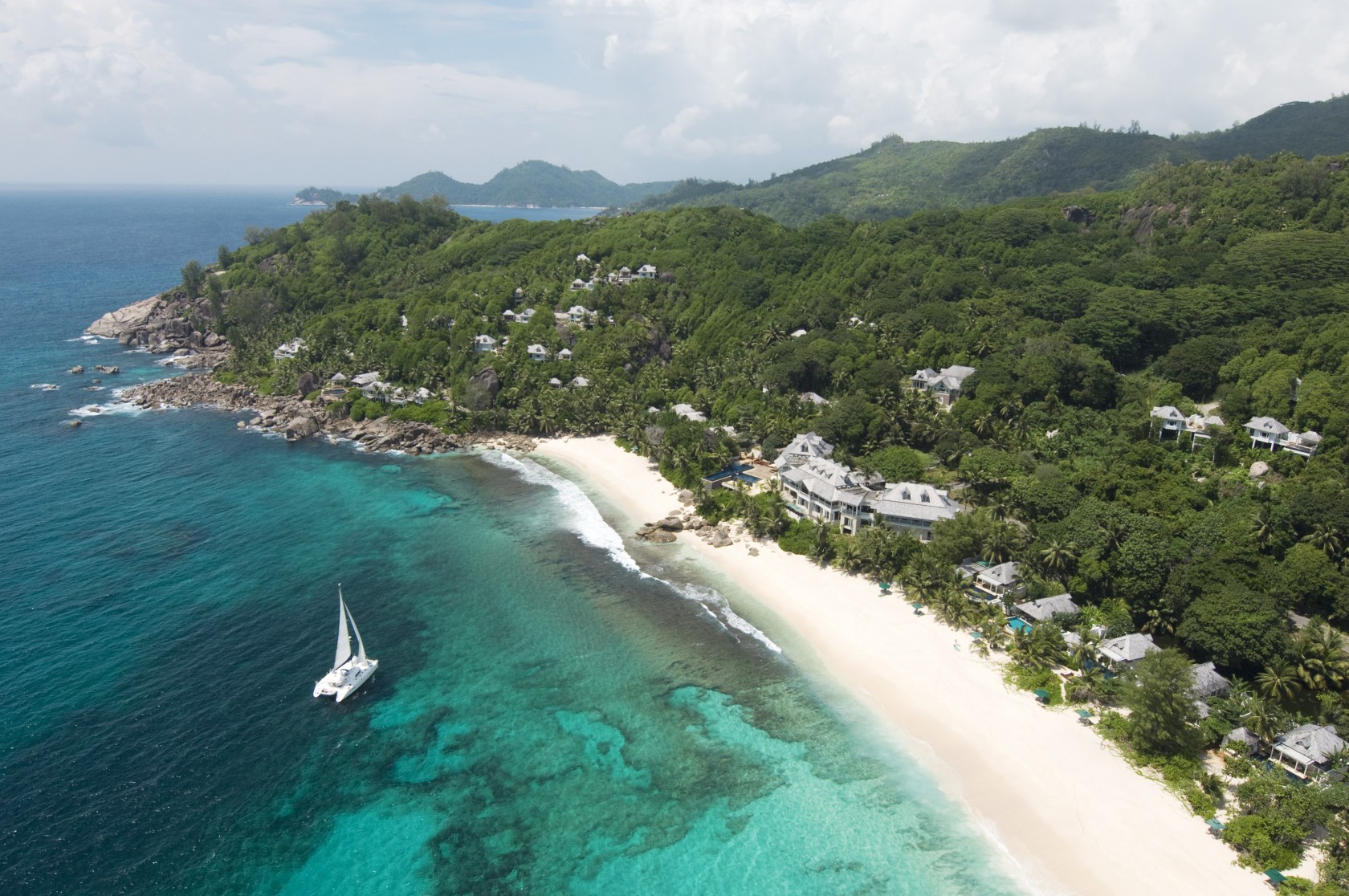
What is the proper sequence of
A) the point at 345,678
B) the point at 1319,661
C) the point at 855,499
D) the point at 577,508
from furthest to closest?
the point at 577,508, the point at 855,499, the point at 345,678, the point at 1319,661

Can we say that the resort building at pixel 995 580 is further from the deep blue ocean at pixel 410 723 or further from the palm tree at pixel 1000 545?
the deep blue ocean at pixel 410 723

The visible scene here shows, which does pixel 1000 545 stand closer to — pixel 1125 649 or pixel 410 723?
pixel 1125 649

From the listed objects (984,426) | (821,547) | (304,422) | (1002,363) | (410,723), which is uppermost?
(1002,363)

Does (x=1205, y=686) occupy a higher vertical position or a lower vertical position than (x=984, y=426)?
lower

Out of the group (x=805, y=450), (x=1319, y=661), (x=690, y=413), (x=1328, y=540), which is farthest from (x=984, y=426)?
(x=1319, y=661)

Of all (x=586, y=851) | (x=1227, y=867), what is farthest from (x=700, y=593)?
(x=1227, y=867)

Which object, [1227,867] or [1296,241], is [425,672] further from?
[1296,241]
